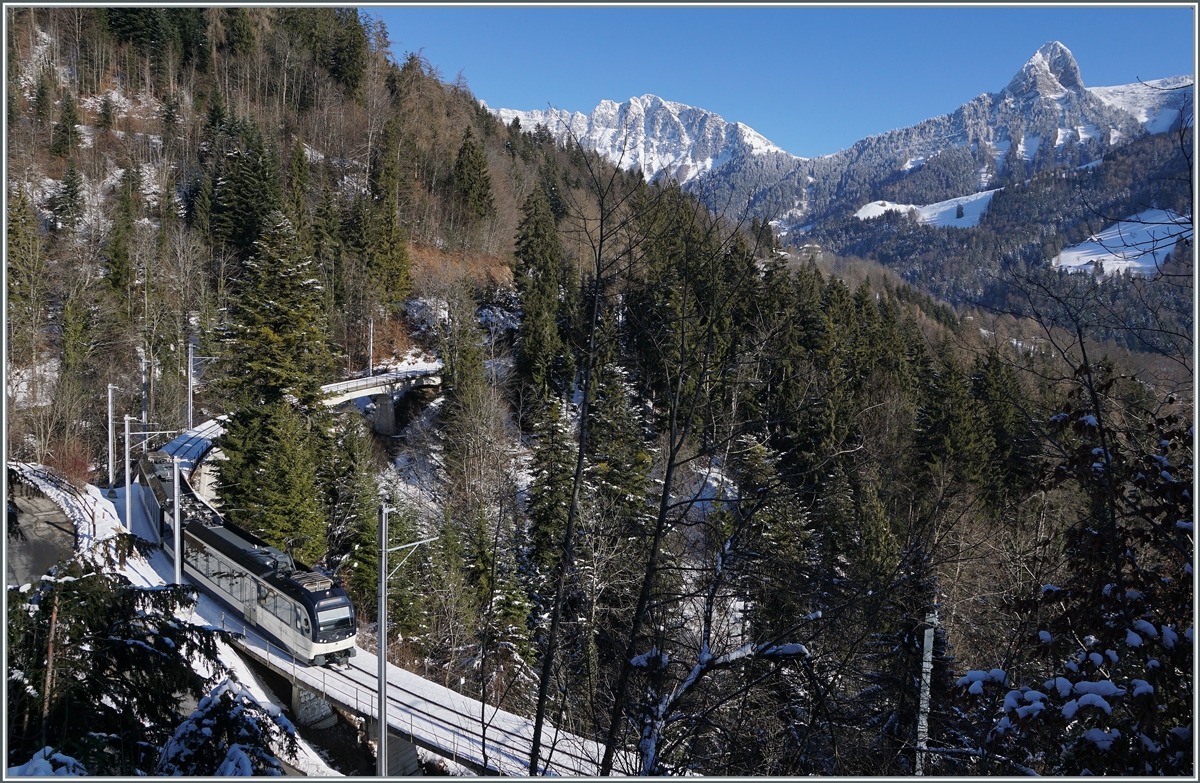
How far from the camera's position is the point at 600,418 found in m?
7.09

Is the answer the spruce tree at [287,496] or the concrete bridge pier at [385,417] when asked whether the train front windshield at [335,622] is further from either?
the concrete bridge pier at [385,417]

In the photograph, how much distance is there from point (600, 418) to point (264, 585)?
11.5 m

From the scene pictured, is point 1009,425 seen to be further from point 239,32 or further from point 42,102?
point 239,32

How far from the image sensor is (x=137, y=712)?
453cm

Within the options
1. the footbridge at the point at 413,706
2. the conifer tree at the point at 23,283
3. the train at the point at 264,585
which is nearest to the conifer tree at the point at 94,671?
the footbridge at the point at 413,706

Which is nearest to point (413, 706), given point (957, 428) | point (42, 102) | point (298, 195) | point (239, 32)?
point (957, 428)

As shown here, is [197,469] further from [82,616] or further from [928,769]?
[928,769]

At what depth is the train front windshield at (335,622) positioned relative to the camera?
46.2ft

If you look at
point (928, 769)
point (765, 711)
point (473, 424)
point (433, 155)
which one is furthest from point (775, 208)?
point (433, 155)

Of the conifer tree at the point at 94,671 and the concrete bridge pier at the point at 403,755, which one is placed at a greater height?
the conifer tree at the point at 94,671

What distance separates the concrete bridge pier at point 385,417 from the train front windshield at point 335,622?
853 inches

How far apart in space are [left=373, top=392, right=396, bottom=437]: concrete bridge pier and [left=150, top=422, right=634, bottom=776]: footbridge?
18628 millimetres

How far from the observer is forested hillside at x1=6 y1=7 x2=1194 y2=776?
3973 millimetres

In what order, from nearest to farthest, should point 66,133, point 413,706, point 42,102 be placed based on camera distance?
1. point 413,706
2. point 66,133
3. point 42,102
